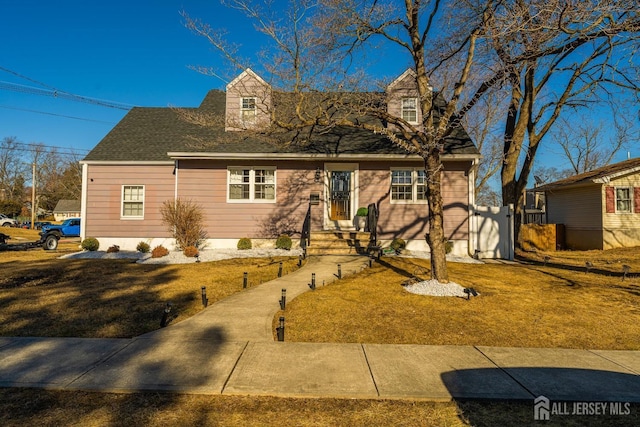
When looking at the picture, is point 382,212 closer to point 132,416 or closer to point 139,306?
point 139,306

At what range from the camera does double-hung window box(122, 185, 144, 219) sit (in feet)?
47.0

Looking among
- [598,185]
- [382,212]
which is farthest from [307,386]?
[598,185]

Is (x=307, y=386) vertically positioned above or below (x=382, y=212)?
below

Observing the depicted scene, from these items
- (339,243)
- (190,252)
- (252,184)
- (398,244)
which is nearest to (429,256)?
(398,244)

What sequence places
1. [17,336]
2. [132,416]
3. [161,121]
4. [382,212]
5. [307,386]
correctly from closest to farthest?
[132,416]
[307,386]
[17,336]
[382,212]
[161,121]

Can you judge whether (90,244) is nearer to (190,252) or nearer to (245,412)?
(190,252)

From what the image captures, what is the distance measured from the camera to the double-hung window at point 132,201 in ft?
47.0

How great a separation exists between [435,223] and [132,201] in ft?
39.9

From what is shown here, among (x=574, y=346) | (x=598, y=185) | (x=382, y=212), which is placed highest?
(x=598, y=185)

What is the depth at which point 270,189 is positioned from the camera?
14.1 metres

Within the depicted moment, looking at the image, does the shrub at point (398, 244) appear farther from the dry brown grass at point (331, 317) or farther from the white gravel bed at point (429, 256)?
the dry brown grass at point (331, 317)

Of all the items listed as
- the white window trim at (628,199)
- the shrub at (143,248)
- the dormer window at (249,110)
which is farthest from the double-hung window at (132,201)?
the white window trim at (628,199)

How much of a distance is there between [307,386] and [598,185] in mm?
21308

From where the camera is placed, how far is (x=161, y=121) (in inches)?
653
